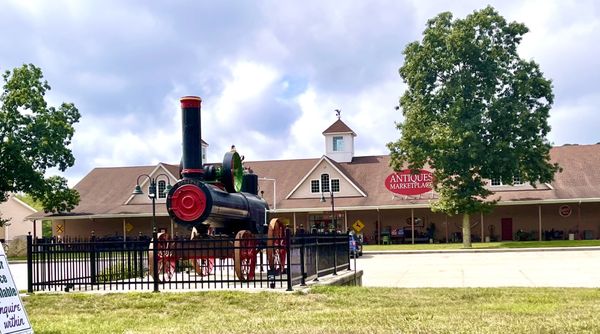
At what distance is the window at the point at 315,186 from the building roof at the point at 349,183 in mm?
386

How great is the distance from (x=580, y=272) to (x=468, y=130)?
2369 cm

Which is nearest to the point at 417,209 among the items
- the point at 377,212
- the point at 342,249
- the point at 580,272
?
the point at 377,212

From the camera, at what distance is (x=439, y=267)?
28578mm

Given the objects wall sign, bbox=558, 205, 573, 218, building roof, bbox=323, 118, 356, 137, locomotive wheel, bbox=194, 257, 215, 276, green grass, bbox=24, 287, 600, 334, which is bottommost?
green grass, bbox=24, 287, 600, 334

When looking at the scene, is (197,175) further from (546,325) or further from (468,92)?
(468,92)

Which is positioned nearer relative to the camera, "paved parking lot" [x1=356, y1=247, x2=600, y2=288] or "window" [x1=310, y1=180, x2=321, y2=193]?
"paved parking lot" [x1=356, y1=247, x2=600, y2=288]

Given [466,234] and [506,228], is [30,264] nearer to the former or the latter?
[466,234]

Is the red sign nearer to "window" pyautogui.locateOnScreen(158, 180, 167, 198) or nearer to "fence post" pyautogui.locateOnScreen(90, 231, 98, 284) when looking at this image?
"window" pyautogui.locateOnScreen(158, 180, 167, 198)

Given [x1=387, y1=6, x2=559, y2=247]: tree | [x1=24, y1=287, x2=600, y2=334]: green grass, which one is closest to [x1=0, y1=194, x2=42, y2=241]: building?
[x1=387, y1=6, x2=559, y2=247]: tree

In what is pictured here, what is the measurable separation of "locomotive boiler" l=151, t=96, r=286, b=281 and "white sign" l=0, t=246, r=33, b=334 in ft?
27.2

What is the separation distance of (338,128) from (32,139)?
71.6ft

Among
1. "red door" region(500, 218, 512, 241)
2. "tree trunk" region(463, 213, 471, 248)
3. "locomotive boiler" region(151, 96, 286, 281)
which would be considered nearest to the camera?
"locomotive boiler" region(151, 96, 286, 281)

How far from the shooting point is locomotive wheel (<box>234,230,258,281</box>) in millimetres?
16734

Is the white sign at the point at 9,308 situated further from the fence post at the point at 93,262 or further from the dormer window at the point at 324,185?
the dormer window at the point at 324,185
